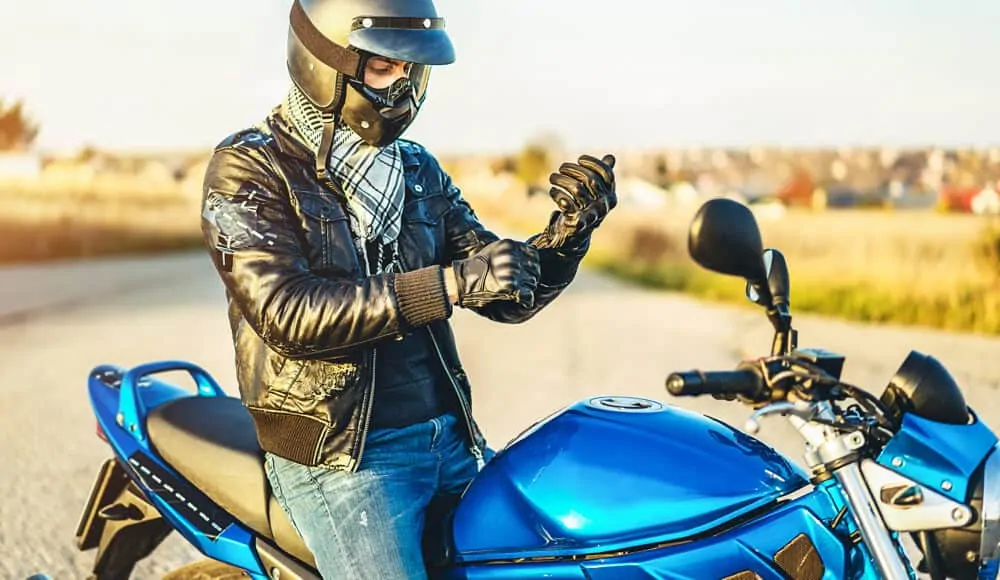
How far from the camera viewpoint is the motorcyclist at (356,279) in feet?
7.78

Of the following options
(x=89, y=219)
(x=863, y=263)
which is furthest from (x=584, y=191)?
(x=89, y=219)

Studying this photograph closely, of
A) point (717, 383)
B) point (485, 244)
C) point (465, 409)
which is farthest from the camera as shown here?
point (485, 244)

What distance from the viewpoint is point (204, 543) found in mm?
2768

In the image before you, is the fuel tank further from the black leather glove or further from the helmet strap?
the helmet strap

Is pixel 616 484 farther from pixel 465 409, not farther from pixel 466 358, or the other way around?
pixel 466 358

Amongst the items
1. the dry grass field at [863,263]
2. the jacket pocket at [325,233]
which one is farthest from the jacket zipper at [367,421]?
the dry grass field at [863,263]

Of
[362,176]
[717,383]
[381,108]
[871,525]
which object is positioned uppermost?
[381,108]

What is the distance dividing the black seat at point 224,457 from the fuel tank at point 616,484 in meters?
0.50

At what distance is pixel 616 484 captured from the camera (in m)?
2.25

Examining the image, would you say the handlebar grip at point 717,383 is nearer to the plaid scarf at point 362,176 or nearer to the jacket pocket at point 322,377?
the jacket pocket at point 322,377

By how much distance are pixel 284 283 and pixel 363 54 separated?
613mm

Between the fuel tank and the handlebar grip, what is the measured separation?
237mm

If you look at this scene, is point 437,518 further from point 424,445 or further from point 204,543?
point 204,543

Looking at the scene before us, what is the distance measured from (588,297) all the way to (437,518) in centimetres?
1260
